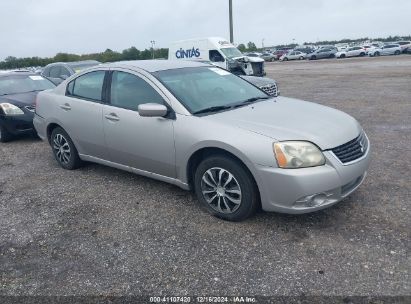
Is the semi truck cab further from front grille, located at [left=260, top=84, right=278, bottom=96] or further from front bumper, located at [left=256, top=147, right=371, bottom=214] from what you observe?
front bumper, located at [left=256, top=147, right=371, bottom=214]

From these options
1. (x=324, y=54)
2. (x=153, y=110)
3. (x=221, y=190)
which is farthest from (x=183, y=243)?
(x=324, y=54)

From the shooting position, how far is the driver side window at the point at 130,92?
428 centimetres

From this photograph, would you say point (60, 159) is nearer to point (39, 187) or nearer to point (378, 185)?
point (39, 187)

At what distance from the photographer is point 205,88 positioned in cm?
446

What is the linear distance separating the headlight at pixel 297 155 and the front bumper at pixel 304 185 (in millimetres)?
47

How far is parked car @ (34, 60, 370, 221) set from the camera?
338 centimetres

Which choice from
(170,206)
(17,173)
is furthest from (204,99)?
(17,173)

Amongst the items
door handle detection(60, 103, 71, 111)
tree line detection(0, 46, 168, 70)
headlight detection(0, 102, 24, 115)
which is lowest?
headlight detection(0, 102, 24, 115)

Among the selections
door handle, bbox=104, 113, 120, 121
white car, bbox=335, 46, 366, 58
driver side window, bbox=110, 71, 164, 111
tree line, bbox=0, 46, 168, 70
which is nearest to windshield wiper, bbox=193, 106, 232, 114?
driver side window, bbox=110, 71, 164, 111

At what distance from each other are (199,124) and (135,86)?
1.11 metres

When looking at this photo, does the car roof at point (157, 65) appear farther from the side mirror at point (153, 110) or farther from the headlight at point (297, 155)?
the headlight at point (297, 155)

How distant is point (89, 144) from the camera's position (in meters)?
5.00

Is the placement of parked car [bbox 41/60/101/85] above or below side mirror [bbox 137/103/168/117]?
above

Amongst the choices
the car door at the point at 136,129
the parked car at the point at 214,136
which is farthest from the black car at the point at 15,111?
the car door at the point at 136,129
